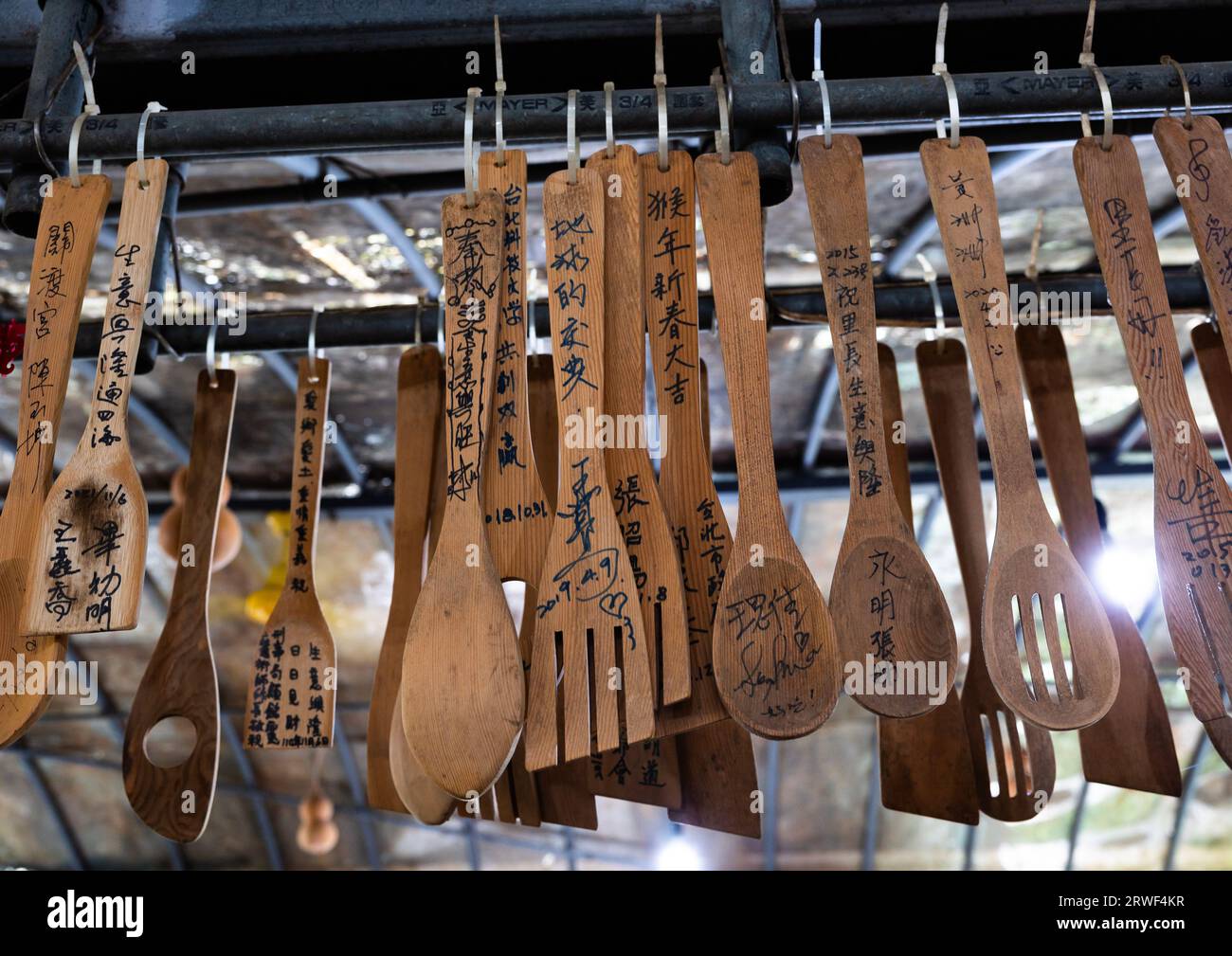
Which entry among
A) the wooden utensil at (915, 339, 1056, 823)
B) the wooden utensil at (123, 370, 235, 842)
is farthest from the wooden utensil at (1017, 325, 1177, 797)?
the wooden utensil at (123, 370, 235, 842)

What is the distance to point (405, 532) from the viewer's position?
5.97 feet

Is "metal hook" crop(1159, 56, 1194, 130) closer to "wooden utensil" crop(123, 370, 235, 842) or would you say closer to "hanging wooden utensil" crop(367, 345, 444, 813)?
"hanging wooden utensil" crop(367, 345, 444, 813)

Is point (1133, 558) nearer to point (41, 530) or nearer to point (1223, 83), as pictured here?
point (1223, 83)

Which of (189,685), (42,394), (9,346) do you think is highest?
(9,346)

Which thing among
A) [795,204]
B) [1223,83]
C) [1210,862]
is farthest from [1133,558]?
[1223,83]

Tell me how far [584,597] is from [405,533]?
2.08 feet

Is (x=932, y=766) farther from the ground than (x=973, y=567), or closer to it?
closer to it

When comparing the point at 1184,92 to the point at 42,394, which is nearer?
the point at 42,394

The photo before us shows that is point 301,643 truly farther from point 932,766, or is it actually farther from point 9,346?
point 932,766

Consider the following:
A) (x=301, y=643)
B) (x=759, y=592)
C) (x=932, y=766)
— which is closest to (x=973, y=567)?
(x=932, y=766)

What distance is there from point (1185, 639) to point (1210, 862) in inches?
344

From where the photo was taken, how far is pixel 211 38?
75.6 inches

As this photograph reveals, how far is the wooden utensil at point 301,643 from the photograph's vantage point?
181 centimetres

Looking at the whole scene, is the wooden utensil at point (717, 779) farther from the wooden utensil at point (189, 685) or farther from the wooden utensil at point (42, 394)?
the wooden utensil at point (42, 394)
